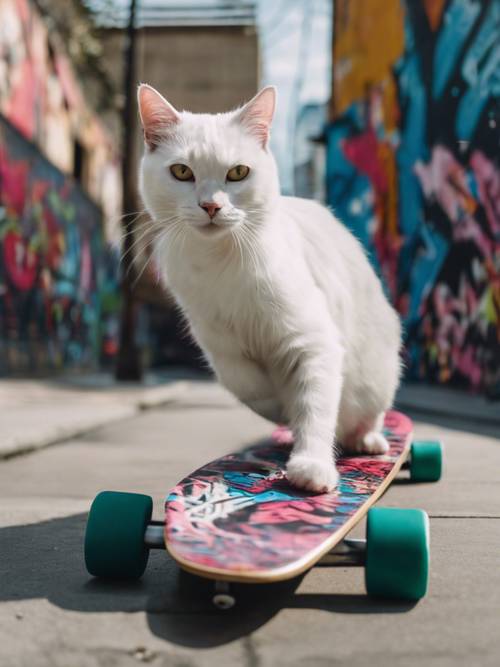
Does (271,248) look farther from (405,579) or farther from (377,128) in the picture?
A: (377,128)

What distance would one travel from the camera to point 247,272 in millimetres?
2535

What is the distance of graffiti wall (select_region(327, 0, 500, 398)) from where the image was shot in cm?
1066

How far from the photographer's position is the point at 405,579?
1.86 metres

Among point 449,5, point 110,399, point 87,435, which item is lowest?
point 110,399

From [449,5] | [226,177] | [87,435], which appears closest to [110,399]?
[87,435]

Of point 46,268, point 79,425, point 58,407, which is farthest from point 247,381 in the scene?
point 46,268

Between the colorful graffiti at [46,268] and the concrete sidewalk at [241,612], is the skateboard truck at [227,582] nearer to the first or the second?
the concrete sidewalk at [241,612]

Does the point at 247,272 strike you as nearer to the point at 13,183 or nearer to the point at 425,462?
the point at 425,462

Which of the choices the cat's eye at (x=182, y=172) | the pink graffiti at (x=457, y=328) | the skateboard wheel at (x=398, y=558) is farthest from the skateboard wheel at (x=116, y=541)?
the pink graffiti at (x=457, y=328)

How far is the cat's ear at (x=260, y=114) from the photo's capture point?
8.93 feet

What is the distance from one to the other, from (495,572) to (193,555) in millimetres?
926

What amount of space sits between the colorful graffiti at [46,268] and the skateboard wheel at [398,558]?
980 centimetres

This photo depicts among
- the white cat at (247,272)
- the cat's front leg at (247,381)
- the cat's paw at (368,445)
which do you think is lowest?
the cat's paw at (368,445)

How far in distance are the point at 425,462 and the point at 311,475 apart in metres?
1.54
